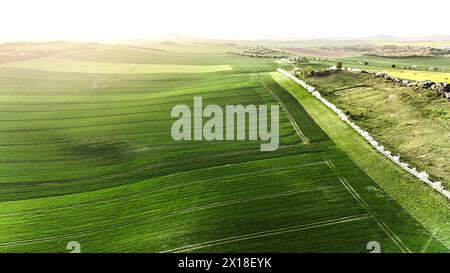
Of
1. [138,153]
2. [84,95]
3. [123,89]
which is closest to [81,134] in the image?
[138,153]

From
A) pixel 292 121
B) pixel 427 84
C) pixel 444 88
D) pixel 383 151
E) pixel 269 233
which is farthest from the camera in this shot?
pixel 427 84

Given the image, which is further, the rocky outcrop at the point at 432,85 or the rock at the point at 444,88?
the rock at the point at 444,88

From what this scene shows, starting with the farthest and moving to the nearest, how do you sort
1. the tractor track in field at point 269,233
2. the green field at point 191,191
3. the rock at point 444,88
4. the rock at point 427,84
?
1. the rock at point 427,84
2. the rock at point 444,88
3. the green field at point 191,191
4. the tractor track in field at point 269,233

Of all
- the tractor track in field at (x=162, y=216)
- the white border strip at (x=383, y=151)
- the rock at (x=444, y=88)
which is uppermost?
the rock at (x=444, y=88)

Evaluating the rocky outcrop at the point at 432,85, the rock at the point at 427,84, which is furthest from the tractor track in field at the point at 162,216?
the rock at the point at 427,84

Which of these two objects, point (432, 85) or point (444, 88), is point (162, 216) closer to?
point (444, 88)

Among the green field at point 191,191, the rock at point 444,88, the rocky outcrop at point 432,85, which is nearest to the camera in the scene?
the green field at point 191,191

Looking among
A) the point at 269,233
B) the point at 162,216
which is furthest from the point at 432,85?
the point at 162,216

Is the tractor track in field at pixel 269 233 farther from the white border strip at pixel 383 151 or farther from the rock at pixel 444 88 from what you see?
the rock at pixel 444 88
